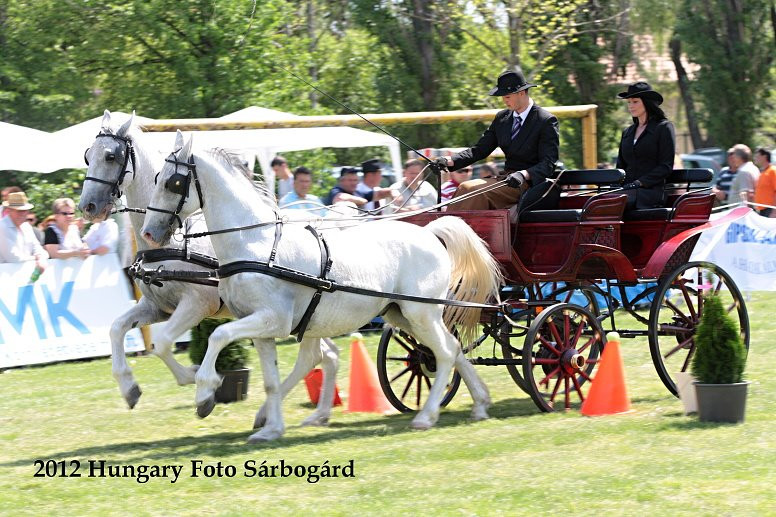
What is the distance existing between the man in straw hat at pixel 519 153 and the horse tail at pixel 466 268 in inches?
16.1

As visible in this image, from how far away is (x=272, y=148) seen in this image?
13.7 meters

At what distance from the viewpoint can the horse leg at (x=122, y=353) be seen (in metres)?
8.02

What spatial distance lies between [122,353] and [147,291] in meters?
0.59

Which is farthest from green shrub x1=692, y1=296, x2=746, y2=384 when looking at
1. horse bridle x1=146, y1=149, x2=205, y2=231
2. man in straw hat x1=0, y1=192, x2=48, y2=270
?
Answer: man in straw hat x1=0, y1=192, x2=48, y2=270

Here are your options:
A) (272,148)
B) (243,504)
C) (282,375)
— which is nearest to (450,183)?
(272,148)

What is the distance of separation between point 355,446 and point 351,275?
116 centimetres

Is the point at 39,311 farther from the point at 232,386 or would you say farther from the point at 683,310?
the point at 683,310

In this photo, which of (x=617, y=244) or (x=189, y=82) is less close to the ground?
(x=189, y=82)

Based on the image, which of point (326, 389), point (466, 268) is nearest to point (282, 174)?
point (326, 389)

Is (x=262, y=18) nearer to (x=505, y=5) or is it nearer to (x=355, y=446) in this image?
(x=505, y=5)

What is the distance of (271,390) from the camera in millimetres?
7781

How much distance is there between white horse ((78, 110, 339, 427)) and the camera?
26.5 ft

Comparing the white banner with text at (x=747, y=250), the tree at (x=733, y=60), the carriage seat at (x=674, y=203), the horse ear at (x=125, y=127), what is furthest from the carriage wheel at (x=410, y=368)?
the tree at (x=733, y=60)

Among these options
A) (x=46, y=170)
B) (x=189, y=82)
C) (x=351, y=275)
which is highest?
(x=189, y=82)
